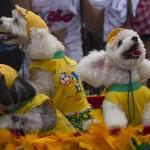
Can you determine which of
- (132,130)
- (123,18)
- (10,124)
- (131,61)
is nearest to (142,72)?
(131,61)

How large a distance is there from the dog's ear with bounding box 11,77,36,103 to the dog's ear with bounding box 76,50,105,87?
0.33 meters

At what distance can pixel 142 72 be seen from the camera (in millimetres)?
3523

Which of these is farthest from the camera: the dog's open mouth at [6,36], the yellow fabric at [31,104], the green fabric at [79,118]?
the dog's open mouth at [6,36]

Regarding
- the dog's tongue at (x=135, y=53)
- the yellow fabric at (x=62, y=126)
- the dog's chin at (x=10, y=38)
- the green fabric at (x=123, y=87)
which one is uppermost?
the dog's tongue at (x=135, y=53)

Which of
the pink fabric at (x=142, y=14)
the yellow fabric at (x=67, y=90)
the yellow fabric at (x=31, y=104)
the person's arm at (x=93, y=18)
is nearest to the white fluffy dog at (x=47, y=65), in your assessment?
the yellow fabric at (x=67, y=90)

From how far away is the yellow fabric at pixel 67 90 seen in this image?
3.92m

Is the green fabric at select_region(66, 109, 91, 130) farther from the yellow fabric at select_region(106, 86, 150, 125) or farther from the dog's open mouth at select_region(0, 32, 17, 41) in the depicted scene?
the dog's open mouth at select_region(0, 32, 17, 41)

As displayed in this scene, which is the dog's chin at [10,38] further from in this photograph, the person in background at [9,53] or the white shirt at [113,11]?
the white shirt at [113,11]

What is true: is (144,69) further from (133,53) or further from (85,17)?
(85,17)

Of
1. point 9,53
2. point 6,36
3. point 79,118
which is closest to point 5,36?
point 6,36

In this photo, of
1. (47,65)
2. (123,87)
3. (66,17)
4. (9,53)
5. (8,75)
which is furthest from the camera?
(66,17)

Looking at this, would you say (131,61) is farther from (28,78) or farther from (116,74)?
(28,78)

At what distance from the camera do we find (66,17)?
15.9 feet

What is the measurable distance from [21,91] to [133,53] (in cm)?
65
